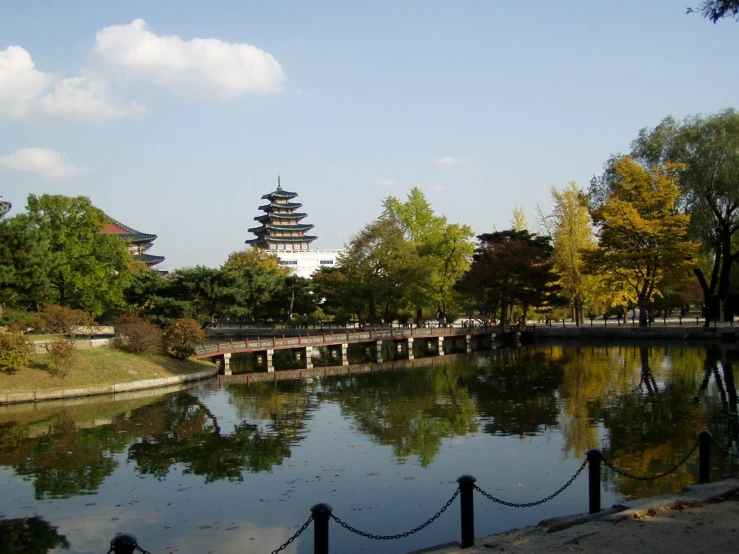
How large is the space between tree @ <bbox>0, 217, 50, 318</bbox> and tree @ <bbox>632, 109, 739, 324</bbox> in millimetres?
37144

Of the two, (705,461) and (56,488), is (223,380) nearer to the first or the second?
(56,488)

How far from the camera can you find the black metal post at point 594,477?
10211 millimetres

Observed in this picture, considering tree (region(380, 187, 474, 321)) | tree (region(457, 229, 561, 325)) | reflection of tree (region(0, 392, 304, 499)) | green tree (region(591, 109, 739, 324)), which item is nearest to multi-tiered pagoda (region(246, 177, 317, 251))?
tree (region(380, 187, 474, 321))

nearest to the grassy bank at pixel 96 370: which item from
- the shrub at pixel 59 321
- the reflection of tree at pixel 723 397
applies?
the shrub at pixel 59 321

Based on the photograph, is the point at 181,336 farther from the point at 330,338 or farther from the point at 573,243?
the point at 573,243

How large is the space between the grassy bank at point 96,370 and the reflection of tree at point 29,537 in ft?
49.9

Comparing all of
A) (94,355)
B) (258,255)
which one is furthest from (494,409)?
(258,255)

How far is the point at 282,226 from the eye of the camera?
104750 millimetres

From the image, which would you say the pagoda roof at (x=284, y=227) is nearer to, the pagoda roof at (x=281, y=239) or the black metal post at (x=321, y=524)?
the pagoda roof at (x=281, y=239)

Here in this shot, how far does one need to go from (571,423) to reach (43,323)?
25395 mm

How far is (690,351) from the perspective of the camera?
38.5 metres

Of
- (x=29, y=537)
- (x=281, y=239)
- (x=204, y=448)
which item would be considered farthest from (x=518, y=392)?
(x=281, y=239)

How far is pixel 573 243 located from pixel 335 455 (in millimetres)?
41506

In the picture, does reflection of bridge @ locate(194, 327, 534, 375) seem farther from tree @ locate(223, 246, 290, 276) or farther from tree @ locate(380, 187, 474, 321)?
tree @ locate(223, 246, 290, 276)
